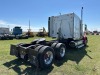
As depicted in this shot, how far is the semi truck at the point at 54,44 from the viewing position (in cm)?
701

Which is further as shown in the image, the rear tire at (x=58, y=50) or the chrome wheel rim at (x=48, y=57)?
the rear tire at (x=58, y=50)

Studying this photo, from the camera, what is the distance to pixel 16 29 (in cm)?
3350

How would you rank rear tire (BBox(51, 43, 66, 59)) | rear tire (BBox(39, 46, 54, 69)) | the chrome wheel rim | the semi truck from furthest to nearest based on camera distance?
rear tire (BBox(51, 43, 66, 59))
the chrome wheel rim
the semi truck
rear tire (BBox(39, 46, 54, 69))

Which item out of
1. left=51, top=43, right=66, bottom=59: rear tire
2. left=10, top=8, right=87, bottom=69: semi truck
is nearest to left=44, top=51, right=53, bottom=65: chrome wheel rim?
left=10, top=8, right=87, bottom=69: semi truck

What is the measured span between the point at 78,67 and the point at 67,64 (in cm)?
73

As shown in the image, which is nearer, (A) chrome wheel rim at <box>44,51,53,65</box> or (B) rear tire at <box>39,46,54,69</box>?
(B) rear tire at <box>39,46,54,69</box>

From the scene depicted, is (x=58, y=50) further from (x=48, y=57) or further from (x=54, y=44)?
(x=48, y=57)

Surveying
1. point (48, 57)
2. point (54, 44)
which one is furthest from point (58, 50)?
point (48, 57)

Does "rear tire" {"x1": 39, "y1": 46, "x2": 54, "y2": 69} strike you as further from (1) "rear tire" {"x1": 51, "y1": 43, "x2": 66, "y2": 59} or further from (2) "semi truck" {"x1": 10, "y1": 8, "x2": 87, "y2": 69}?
(1) "rear tire" {"x1": 51, "y1": 43, "x2": 66, "y2": 59}

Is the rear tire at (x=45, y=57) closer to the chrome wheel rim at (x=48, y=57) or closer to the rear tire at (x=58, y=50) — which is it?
the chrome wheel rim at (x=48, y=57)

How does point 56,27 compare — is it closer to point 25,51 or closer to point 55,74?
point 25,51

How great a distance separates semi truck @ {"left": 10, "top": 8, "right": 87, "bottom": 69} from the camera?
701cm

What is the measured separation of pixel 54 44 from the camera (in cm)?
914

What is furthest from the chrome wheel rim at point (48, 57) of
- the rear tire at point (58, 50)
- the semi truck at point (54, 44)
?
the rear tire at point (58, 50)
